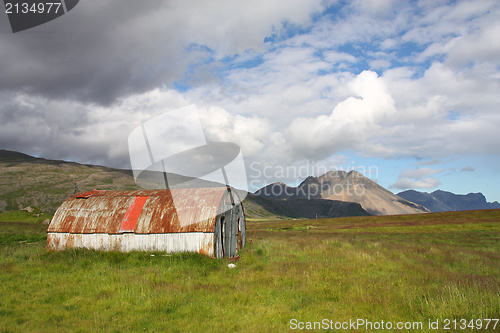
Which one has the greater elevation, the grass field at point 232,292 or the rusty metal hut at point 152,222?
the rusty metal hut at point 152,222

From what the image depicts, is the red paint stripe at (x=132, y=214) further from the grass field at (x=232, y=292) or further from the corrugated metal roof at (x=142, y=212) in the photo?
the grass field at (x=232, y=292)

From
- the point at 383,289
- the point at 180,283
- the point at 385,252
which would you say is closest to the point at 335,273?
the point at 383,289

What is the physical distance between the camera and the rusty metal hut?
64.4ft

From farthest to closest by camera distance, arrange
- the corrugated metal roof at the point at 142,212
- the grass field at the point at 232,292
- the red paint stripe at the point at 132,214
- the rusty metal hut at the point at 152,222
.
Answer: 1. the red paint stripe at the point at 132,214
2. the corrugated metal roof at the point at 142,212
3. the rusty metal hut at the point at 152,222
4. the grass field at the point at 232,292

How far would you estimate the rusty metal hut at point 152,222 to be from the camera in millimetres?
19641

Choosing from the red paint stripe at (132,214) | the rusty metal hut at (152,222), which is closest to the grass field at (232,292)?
the rusty metal hut at (152,222)

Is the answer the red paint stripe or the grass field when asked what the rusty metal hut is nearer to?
the red paint stripe

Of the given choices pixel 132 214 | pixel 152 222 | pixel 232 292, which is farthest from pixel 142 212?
pixel 232 292

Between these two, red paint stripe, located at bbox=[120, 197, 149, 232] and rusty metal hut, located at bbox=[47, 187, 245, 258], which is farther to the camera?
red paint stripe, located at bbox=[120, 197, 149, 232]

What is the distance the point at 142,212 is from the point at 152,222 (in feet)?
5.01

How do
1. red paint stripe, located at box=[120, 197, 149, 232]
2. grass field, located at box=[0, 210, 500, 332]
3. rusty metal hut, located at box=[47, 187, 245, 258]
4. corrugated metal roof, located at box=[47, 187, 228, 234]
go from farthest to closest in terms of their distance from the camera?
red paint stripe, located at box=[120, 197, 149, 232], corrugated metal roof, located at box=[47, 187, 228, 234], rusty metal hut, located at box=[47, 187, 245, 258], grass field, located at box=[0, 210, 500, 332]

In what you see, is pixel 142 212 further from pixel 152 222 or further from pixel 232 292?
pixel 232 292

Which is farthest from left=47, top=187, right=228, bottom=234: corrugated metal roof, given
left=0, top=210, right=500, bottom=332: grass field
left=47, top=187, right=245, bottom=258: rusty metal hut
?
left=0, top=210, right=500, bottom=332: grass field

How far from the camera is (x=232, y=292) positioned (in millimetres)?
11641
